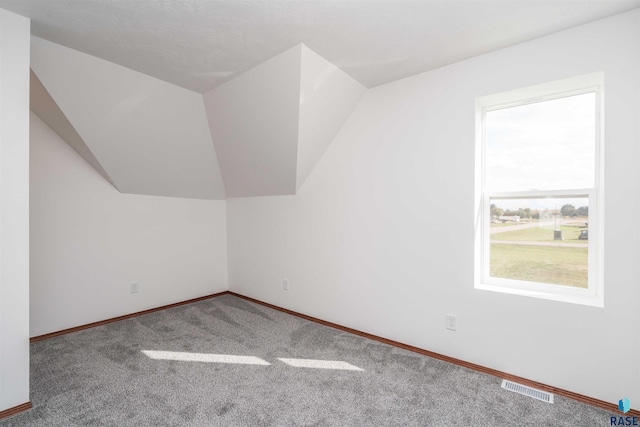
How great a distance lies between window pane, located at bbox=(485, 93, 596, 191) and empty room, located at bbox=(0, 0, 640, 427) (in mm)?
14

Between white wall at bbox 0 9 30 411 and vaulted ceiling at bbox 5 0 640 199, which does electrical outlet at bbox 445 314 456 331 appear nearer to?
vaulted ceiling at bbox 5 0 640 199

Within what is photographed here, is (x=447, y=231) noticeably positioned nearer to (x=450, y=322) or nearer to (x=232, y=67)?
(x=450, y=322)

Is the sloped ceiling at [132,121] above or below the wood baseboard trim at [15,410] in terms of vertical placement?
above

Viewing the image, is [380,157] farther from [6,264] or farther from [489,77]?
[6,264]

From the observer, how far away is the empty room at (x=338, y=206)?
1855 mm

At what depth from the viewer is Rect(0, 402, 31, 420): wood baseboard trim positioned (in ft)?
5.93

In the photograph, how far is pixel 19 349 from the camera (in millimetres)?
1873

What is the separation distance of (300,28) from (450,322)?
250cm

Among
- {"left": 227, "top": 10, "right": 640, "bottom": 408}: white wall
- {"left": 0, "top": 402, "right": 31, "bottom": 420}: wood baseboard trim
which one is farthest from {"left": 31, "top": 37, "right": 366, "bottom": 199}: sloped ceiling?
{"left": 0, "top": 402, "right": 31, "bottom": 420}: wood baseboard trim

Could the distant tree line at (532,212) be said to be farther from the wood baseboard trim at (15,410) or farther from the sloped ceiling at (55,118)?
the sloped ceiling at (55,118)

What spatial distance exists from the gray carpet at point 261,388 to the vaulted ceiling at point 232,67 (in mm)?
1756

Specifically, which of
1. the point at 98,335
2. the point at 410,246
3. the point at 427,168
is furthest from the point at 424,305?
the point at 98,335

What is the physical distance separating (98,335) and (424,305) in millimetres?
3139

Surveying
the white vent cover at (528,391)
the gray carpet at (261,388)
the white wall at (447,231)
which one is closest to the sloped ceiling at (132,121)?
the white wall at (447,231)
